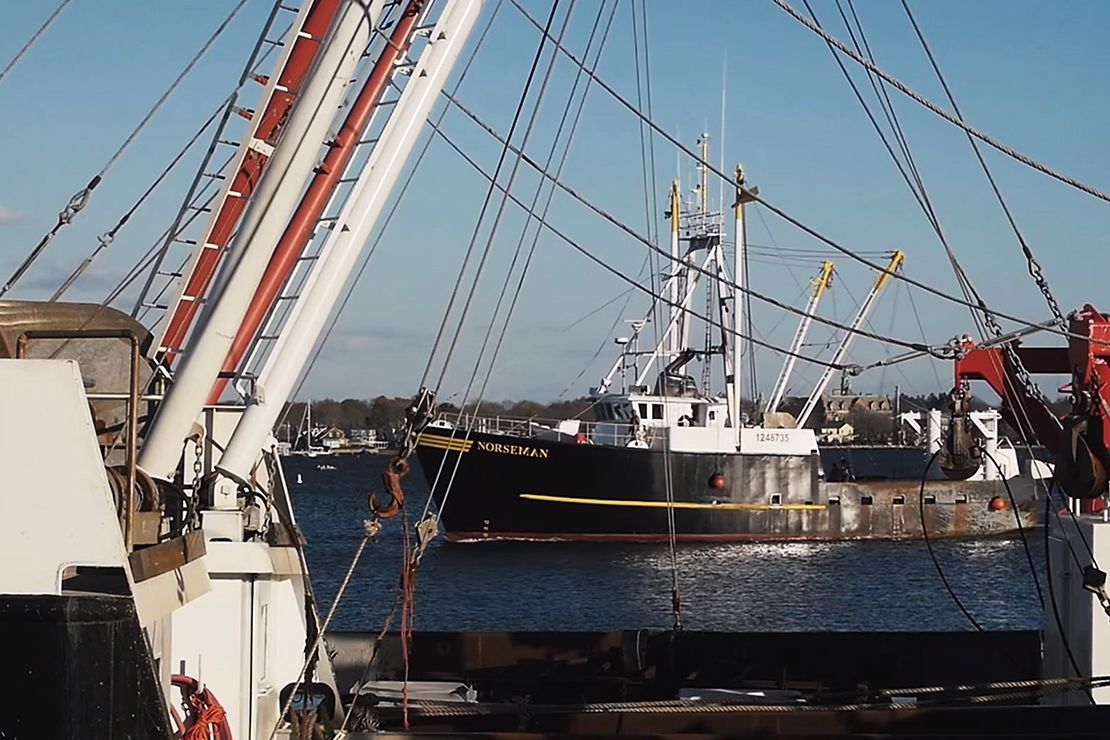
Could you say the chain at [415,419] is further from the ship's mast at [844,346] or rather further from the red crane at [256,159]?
the ship's mast at [844,346]

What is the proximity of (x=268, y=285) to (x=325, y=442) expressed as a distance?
584 feet

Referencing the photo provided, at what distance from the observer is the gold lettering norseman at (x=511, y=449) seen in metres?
41.2

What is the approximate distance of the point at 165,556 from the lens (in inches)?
232

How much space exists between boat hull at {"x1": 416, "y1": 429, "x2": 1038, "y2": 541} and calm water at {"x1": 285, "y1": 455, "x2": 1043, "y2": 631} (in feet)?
2.52

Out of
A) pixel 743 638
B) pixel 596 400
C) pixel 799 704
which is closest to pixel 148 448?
pixel 799 704

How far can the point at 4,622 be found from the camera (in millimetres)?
4969

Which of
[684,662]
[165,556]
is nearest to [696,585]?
[684,662]

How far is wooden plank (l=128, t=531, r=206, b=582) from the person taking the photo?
18.3 ft

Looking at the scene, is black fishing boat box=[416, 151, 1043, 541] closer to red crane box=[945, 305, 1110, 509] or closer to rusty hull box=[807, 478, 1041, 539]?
rusty hull box=[807, 478, 1041, 539]

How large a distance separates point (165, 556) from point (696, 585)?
93.5ft

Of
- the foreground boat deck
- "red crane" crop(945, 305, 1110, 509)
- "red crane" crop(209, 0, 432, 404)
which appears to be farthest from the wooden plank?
"red crane" crop(945, 305, 1110, 509)

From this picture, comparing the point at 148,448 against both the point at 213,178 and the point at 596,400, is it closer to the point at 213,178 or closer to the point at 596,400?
the point at 213,178

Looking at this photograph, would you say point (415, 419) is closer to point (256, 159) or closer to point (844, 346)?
point (256, 159)

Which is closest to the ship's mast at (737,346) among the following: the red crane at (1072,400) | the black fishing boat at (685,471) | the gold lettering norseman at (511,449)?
the black fishing boat at (685,471)
